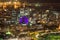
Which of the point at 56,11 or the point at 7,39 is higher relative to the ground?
the point at 56,11

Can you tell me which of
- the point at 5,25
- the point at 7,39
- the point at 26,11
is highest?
the point at 26,11

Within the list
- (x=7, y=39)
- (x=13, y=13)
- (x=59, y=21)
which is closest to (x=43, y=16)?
(x=59, y=21)

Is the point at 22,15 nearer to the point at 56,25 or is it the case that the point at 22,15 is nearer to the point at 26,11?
the point at 26,11

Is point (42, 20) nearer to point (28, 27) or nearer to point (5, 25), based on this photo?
point (28, 27)

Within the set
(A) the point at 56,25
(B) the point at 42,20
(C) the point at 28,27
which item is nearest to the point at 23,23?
(C) the point at 28,27

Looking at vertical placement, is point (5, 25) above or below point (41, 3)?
below
